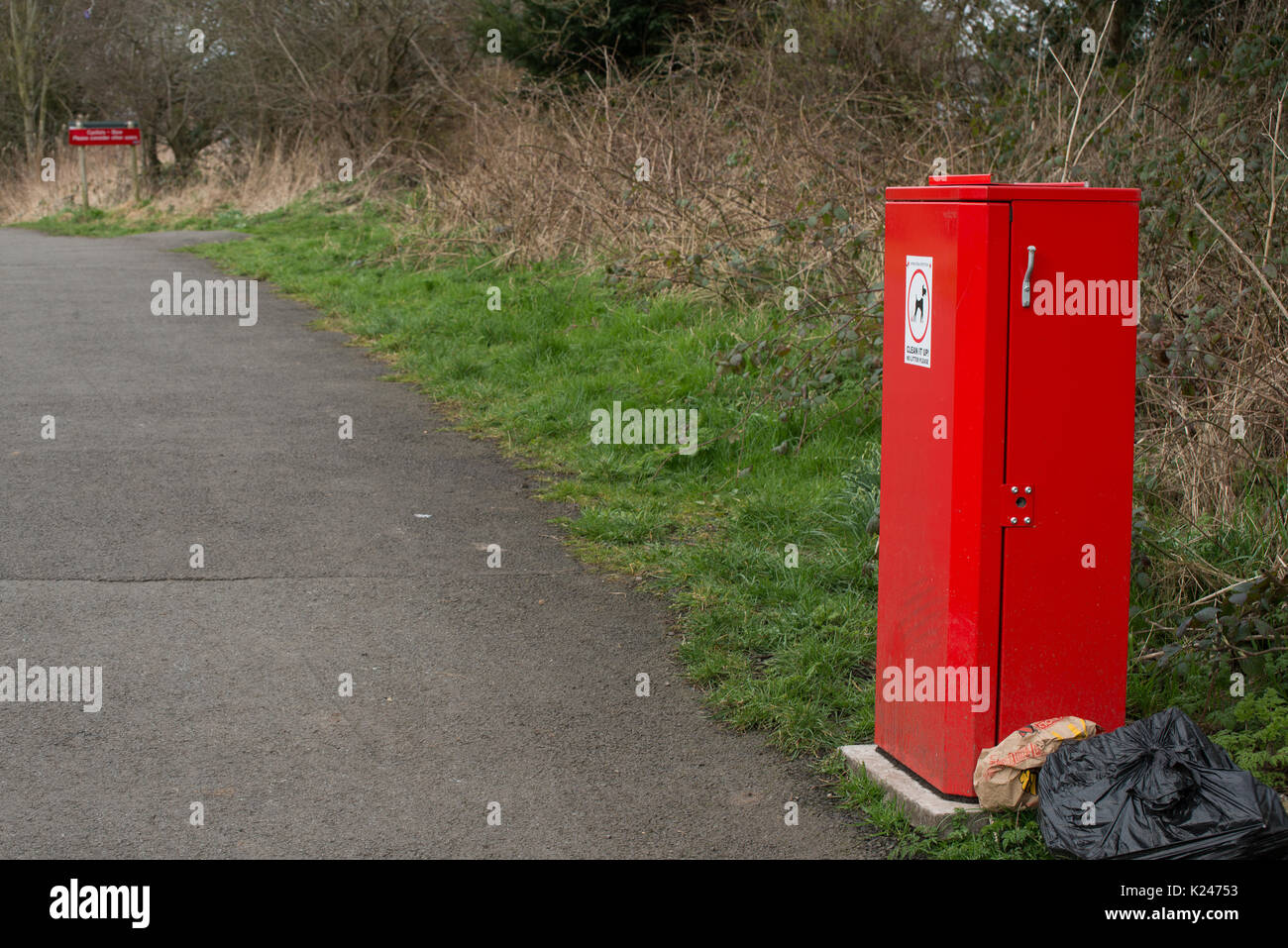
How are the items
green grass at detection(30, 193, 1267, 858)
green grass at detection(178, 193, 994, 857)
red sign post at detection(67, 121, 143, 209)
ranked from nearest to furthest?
green grass at detection(30, 193, 1267, 858) < green grass at detection(178, 193, 994, 857) < red sign post at detection(67, 121, 143, 209)

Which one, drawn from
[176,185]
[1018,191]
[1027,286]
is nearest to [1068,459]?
[1027,286]

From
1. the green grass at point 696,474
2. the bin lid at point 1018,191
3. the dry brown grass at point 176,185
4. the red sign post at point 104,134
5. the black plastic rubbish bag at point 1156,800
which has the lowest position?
the black plastic rubbish bag at point 1156,800

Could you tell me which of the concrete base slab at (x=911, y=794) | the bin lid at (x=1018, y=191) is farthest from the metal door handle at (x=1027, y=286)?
the concrete base slab at (x=911, y=794)

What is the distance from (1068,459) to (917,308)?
58 centimetres

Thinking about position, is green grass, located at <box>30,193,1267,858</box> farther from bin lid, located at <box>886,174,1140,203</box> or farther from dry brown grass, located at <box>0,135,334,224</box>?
dry brown grass, located at <box>0,135,334,224</box>

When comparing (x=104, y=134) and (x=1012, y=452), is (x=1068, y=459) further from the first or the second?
(x=104, y=134)

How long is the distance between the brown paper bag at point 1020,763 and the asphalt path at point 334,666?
15.4 inches

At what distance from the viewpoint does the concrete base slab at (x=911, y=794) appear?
361cm

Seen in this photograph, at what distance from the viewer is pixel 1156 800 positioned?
331 centimetres

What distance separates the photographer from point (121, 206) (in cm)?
2956

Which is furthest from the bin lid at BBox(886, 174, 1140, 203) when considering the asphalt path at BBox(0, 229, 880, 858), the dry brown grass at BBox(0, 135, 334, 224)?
the dry brown grass at BBox(0, 135, 334, 224)

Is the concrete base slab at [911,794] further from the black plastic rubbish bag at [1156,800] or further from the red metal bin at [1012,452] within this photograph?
the black plastic rubbish bag at [1156,800]

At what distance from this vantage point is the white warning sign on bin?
11.8 ft

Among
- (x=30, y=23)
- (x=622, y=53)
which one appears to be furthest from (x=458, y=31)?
(x=30, y=23)
